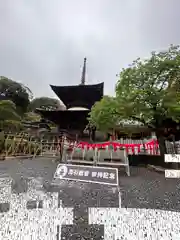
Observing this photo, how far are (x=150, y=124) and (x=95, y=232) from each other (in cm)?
550

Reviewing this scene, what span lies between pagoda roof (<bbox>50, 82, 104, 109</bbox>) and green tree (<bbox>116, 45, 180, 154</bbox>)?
29.9 feet

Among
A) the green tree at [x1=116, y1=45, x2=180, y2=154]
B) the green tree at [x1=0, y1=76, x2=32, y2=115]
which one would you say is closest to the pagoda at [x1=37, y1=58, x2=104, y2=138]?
the green tree at [x1=116, y1=45, x2=180, y2=154]

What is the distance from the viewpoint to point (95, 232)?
2014mm

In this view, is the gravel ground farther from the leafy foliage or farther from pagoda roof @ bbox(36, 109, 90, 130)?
pagoda roof @ bbox(36, 109, 90, 130)

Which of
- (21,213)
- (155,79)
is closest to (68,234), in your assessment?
(21,213)

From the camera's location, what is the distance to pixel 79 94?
16188 millimetres

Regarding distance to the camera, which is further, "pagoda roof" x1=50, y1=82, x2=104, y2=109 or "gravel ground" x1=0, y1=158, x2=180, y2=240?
"pagoda roof" x1=50, y1=82, x2=104, y2=109

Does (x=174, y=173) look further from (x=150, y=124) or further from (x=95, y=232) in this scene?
(x=150, y=124)

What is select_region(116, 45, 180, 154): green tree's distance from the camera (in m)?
5.63

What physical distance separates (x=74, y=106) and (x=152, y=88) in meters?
11.7

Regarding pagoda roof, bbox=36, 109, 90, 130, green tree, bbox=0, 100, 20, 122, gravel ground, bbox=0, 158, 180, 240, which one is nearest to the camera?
gravel ground, bbox=0, 158, 180, 240

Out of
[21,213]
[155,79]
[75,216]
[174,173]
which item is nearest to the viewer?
[21,213]

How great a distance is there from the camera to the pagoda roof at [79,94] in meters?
15.4

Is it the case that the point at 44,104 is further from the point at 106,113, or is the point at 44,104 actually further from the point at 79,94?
the point at 106,113
